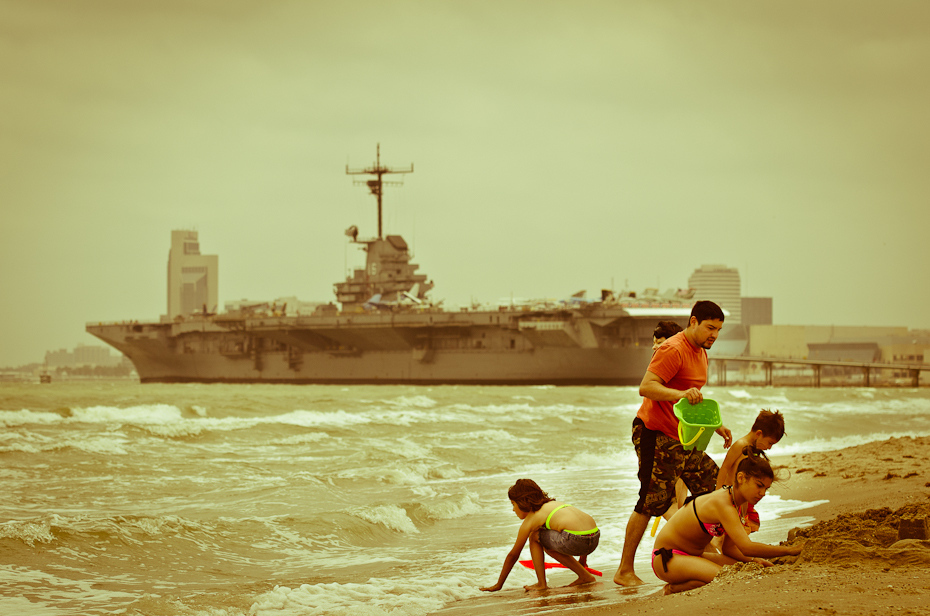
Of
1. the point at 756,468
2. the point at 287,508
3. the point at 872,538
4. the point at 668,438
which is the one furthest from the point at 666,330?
the point at 287,508

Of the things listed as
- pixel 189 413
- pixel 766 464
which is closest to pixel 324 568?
pixel 766 464

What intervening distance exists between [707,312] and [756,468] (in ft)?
2.96

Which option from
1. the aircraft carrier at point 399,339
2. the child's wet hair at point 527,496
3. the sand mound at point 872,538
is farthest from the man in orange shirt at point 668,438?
the aircraft carrier at point 399,339

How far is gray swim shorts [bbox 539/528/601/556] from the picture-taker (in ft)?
14.9

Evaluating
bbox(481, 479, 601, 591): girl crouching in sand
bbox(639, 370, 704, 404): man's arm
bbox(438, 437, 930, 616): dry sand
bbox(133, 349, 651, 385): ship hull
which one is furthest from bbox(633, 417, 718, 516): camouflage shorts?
bbox(133, 349, 651, 385): ship hull

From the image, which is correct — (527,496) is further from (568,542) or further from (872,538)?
(872,538)

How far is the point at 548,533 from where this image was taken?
464 cm

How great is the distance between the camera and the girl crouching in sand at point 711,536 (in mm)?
3857

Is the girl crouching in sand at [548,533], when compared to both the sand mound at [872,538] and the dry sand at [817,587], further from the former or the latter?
the sand mound at [872,538]

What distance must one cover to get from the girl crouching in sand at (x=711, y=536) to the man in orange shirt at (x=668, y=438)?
34 centimetres

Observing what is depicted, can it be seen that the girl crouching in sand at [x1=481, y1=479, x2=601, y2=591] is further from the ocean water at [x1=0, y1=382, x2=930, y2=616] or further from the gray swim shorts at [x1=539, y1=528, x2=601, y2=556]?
the ocean water at [x1=0, y1=382, x2=930, y2=616]

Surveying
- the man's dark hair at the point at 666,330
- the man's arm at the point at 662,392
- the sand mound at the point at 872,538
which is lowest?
the sand mound at the point at 872,538

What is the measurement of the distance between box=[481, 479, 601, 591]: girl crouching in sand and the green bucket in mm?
744

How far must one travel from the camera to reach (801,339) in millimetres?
135500
